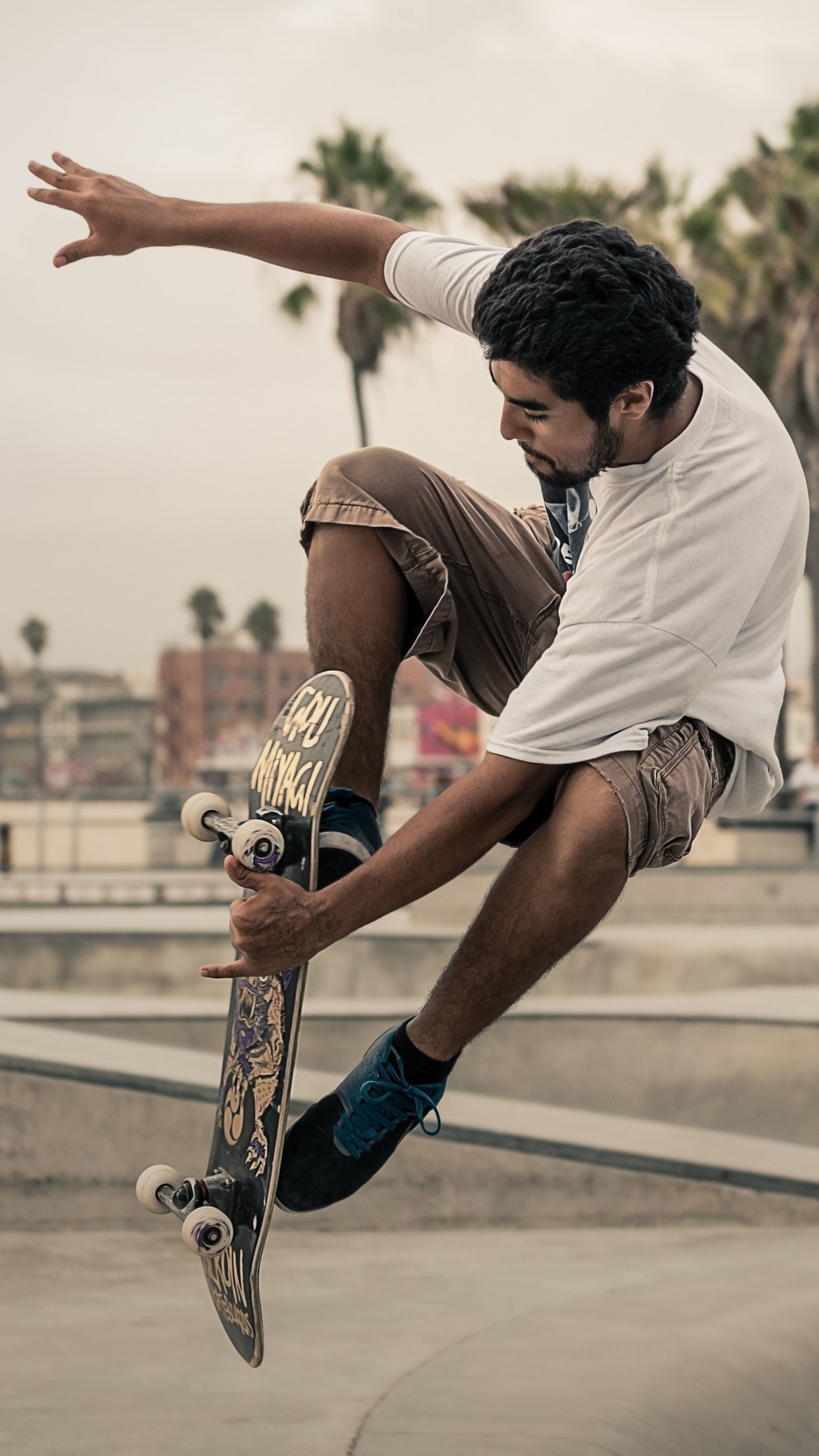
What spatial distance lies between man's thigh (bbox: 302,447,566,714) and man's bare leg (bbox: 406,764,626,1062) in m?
0.69

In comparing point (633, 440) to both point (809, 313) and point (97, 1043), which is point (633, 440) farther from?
point (809, 313)

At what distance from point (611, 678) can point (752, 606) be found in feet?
1.36

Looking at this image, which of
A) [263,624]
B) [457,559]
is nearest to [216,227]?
[457,559]

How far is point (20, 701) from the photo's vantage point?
96.2 metres

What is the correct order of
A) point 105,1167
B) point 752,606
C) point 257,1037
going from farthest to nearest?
point 105,1167 → point 257,1037 → point 752,606

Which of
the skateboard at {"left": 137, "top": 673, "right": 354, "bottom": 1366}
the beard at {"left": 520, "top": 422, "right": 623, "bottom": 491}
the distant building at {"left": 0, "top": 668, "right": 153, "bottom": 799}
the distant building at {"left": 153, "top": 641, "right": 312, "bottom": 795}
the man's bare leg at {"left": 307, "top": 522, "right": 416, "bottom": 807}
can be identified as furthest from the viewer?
the distant building at {"left": 0, "top": 668, "right": 153, "bottom": 799}

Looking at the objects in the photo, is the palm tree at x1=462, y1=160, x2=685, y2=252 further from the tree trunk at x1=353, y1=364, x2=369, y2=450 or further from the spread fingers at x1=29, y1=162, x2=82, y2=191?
the spread fingers at x1=29, y1=162, x2=82, y2=191

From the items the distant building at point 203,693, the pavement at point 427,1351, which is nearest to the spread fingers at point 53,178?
the pavement at point 427,1351

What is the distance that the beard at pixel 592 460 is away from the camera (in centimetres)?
274

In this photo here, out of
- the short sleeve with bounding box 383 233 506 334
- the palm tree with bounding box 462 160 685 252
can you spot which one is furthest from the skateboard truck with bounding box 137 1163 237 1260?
the palm tree with bounding box 462 160 685 252

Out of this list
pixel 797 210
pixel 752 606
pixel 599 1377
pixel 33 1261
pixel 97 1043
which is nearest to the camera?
pixel 752 606

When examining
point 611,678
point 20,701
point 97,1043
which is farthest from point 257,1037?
point 20,701

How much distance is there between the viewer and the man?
2715 millimetres

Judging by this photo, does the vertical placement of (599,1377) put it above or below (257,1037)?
below
